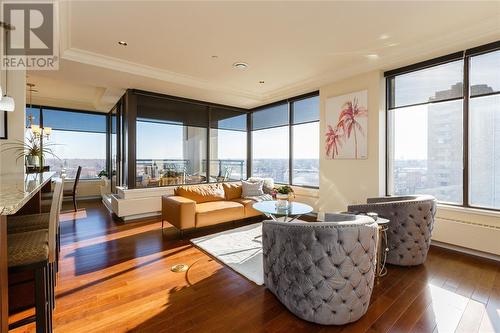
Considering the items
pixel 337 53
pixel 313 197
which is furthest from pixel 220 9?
pixel 313 197

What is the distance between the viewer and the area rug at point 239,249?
266 cm

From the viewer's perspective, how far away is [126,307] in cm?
202

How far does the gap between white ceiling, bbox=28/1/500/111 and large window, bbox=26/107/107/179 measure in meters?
3.60

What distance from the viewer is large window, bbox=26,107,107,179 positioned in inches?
262

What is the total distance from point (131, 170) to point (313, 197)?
390 cm

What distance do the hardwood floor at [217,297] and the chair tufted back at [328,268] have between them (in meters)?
0.14

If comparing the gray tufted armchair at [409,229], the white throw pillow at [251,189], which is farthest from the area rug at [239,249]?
the gray tufted armchair at [409,229]

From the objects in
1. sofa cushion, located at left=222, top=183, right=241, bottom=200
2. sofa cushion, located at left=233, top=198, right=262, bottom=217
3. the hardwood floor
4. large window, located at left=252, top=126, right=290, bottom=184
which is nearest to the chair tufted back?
the hardwood floor

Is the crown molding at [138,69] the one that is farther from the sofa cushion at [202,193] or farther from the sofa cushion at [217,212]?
the sofa cushion at [217,212]

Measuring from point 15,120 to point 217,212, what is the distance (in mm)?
3047

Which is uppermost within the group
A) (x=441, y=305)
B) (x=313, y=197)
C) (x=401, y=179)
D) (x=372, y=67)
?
(x=372, y=67)

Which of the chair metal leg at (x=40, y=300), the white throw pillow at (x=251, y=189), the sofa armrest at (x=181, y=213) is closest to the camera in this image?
the chair metal leg at (x=40, y=300)

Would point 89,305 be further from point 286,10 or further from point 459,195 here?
point 459,195

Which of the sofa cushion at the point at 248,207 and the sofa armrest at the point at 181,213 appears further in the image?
the sofa cushion at the point at 248,207
